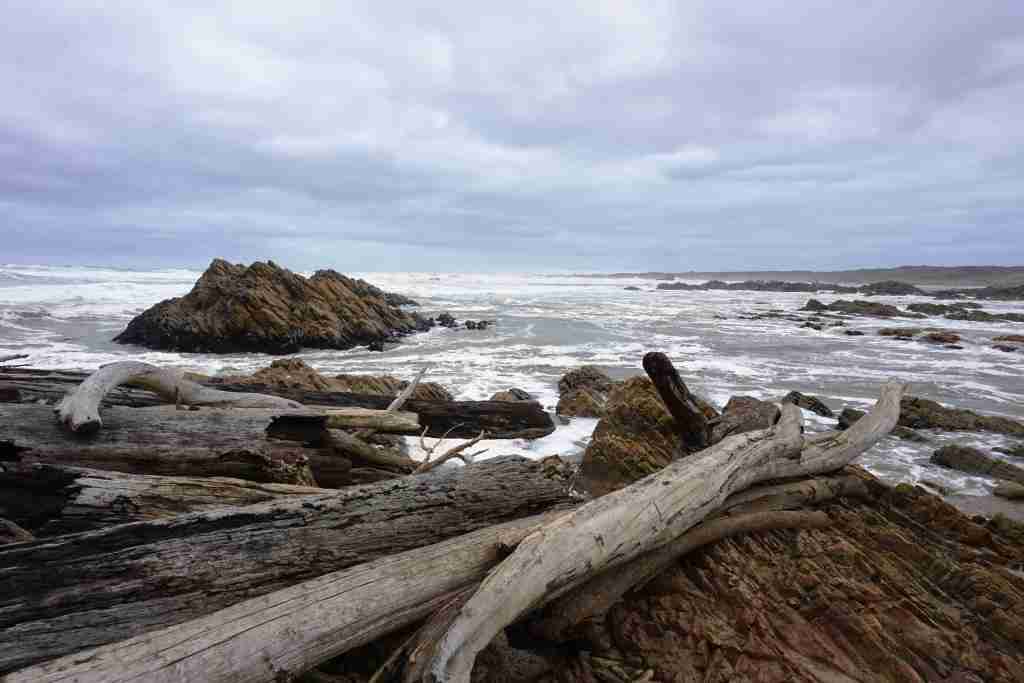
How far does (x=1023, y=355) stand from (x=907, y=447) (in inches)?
570

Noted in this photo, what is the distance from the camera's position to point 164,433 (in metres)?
3.25

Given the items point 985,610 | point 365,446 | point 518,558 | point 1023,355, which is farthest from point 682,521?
point 1023,355

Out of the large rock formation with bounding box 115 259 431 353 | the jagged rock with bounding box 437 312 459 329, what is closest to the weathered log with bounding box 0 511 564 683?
the large rock formation with bounding box 115 259 431 353

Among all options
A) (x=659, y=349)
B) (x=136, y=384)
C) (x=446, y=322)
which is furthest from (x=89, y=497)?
(x=446, y=322)

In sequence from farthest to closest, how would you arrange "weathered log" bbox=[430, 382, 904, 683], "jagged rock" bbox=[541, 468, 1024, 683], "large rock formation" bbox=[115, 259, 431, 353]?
"large rock formation" bbox=[115, 259, 431, 353] → "jagged rock" bbox=[541, 468, 1024, 683] → "weathered log" bbox=[430, 382, 904, 683]

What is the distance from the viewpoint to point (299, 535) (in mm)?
2184

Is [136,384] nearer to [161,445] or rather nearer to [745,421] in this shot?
[161,445]

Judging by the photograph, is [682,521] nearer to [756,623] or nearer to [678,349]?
[756,623]

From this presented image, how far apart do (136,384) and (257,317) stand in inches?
575

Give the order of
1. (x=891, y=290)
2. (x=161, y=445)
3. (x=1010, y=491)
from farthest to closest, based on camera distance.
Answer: (x=891, y=290) → (x=1010, y=491) → (x=161, y=445)

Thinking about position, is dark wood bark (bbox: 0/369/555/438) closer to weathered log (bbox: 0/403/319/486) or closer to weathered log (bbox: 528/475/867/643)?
weathered log (bbox: 0/403/319/486)

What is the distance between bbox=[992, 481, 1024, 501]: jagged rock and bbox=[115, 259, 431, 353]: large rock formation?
15841 mm

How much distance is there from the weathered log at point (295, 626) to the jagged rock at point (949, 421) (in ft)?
Result: 28.2

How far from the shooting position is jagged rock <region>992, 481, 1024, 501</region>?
5.93m
